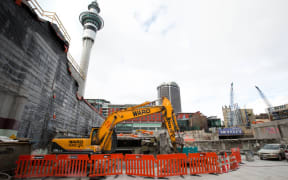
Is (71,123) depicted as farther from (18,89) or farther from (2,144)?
(2,144)

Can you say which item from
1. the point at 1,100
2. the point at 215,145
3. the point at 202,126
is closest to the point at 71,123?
the point at 1,100

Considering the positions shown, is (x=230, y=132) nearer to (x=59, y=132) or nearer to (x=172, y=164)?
(x=172, y=164)

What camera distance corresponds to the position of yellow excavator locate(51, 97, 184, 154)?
8.86m

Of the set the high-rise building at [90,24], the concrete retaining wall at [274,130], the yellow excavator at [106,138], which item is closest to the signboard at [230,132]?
the concrete retaining wall at [274,130]

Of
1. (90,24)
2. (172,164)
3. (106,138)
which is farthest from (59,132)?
(90,24)

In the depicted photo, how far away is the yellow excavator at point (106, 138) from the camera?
29.1ft

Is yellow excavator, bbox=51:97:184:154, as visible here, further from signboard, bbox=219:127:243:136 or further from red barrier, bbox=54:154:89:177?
signboard, bbox=219:127:243:136

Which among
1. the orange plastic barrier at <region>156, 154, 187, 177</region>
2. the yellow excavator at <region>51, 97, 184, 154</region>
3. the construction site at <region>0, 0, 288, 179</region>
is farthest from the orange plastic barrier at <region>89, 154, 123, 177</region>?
the orange plastic barrier at <region>156, 154, 187, 177</region>

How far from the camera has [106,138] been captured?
400 inches

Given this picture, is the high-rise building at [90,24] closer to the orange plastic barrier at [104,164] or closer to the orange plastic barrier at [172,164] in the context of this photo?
the orange plastic barrier at [104,164]

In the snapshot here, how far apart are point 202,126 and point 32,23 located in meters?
92.6

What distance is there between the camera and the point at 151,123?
91.1 m

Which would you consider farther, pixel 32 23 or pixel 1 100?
pixel 32 23

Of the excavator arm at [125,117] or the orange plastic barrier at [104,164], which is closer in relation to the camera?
the orange plastic barrier at [104,164]
